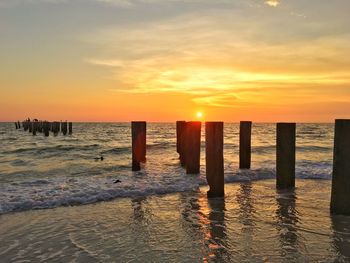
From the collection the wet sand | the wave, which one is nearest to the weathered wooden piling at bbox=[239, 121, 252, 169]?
the wave

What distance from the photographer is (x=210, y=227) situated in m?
6.17

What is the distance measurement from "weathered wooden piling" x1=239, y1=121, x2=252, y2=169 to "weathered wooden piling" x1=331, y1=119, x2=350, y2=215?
253 inches

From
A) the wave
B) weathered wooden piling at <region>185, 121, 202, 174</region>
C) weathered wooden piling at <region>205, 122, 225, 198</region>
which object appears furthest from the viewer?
weathered wooden piling at <region>185, 121, 202, 174</region>

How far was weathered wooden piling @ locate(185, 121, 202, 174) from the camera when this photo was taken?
1201 centimetres

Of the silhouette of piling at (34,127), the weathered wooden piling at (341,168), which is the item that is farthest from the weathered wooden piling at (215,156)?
the silhouette of piling at (34,127)

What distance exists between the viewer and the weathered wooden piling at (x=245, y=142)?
43.7 ft

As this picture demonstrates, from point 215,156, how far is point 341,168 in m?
2.73

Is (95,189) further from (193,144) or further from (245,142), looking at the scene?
(245,142)

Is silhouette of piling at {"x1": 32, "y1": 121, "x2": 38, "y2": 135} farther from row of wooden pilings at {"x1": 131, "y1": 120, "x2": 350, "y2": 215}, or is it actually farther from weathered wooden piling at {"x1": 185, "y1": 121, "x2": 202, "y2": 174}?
weathered wooden piling at {"x1": 185, "y1": 121, "x2": 202, "y2": 174}

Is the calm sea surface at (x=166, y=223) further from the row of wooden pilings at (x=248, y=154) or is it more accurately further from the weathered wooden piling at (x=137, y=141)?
the weathered wooden piling at (x=137, y=141)

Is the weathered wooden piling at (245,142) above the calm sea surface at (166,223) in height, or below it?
above

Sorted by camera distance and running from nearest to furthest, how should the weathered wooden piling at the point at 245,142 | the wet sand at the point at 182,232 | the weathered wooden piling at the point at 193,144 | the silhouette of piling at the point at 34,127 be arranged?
the wet sand at the point at 182,232, the weathered wooden piling at the point at 193,144, the weathered wooden piling at the point at 245,142, the silhouette of piling at the point at 34,127

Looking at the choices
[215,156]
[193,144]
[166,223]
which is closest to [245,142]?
[193,144]

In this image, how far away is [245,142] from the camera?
526 inches
